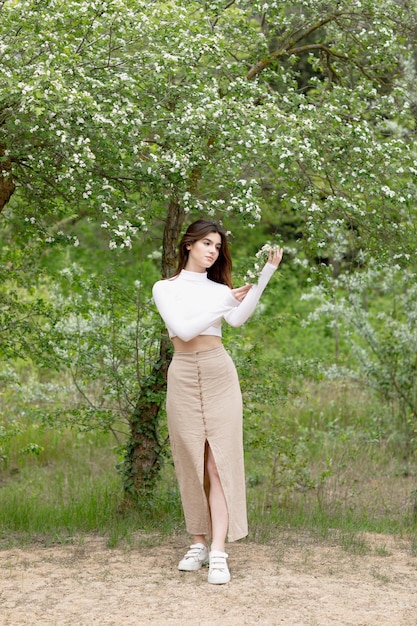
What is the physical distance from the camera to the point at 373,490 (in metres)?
8.43

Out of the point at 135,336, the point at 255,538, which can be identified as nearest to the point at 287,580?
the point at 255,538

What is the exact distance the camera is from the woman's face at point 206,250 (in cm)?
509

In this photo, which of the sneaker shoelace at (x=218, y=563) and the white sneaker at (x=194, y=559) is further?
the white sneaker at (x=194, y=559)

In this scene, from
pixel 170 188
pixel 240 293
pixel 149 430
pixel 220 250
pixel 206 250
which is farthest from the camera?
pixel 149 430

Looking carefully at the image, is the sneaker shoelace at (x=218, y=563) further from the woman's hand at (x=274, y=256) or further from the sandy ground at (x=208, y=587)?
the woman's hand at (x=274, y=256)

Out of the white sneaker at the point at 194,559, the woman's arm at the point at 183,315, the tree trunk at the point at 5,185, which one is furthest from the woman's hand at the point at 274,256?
the tree trunk at the point at 5,185

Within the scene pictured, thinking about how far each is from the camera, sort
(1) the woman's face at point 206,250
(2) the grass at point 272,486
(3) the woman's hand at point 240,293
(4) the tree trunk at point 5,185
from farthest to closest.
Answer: (2) the grass at point 272,486 < (4) the tree trunk at point 5,185 < (1) the woman's face at point 206,250 < (3) the woman's hand at point 240,293

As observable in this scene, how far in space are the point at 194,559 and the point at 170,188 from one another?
2135mm

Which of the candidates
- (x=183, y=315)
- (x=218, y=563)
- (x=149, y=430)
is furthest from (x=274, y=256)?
(x=149, y=430)

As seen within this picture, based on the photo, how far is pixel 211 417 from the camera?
503 centimetres

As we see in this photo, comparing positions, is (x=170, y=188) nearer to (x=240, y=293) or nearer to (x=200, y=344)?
(x=240, y=293)

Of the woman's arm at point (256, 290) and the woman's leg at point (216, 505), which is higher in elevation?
the woman's arm at point (256, 290)

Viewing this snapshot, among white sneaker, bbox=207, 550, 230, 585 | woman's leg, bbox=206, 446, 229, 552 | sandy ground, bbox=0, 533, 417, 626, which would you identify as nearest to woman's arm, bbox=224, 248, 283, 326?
woman's leg, bbox=206, 446, 229, 552

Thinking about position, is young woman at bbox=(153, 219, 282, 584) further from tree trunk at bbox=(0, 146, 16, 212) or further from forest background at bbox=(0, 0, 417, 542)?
tree trunk at bbox=(0, 146, 16, 212)
